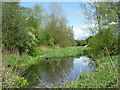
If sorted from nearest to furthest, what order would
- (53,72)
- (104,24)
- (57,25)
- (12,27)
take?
(53,72), (104,24), (12,27), (57,25)

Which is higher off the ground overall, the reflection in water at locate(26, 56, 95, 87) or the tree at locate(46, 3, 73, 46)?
the tree at locate(46, 3, 73, 46)

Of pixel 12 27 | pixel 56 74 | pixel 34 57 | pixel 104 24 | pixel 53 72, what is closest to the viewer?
pixel 56 74

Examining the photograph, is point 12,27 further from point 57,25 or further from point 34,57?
point 57,25

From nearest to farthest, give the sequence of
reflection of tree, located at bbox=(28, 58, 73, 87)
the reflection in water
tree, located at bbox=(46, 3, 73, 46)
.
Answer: the reflection in water → reflection of tree, located at bbox=(28, 58, 73, 87) → tree, located at bbox=(46, 3, 73, 46)

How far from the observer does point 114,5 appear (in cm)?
904

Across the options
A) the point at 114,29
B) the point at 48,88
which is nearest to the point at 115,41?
the point at 114,29

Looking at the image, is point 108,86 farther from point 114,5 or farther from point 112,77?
point 114,5

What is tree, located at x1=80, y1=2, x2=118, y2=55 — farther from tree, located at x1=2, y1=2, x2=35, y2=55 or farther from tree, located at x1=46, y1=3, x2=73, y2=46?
tree, located at x1=46, y1=3, x2=73, y2=46

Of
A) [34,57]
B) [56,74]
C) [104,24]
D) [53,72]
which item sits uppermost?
[104,24]

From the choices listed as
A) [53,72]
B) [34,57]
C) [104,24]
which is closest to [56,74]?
[53,72]

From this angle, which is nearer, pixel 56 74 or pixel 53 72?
pixel 56 74

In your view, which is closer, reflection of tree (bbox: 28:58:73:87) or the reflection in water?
the reflection in water

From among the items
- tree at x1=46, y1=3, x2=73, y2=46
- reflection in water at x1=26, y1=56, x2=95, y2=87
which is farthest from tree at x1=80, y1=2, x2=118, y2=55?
tree at x1=46, y1=3, x2=73, y2=46

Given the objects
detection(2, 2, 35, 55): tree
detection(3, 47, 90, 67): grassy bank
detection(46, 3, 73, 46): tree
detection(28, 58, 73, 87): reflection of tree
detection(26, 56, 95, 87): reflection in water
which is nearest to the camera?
detection(26, 56, 95, 87): reflection in water
